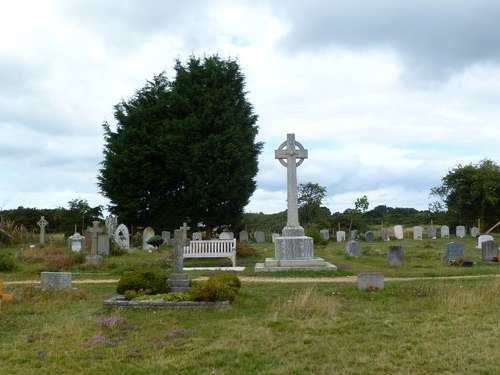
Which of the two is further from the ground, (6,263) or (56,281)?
(6,263)

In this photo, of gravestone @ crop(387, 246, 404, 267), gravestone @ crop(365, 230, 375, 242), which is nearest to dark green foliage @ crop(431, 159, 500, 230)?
gravestone @ crop(365, 230, 375, 242)

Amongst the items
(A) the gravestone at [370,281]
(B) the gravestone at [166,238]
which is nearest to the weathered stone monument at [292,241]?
(A) the gravestone at [370,281]

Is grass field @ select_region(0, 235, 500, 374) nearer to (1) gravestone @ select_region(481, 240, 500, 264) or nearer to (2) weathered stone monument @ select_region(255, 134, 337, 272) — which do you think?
(2) weathered stone monument @ select_region(255, 134, 337, 272)

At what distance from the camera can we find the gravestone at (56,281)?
14.9 meters

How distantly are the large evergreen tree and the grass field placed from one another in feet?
74.1

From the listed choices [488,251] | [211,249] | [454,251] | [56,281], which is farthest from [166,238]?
[56,281]

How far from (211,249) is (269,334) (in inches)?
599

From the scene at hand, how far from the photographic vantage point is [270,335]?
363 inches

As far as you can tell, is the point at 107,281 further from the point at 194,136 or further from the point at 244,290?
the point at 194,136

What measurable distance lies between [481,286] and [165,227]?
2800 cm

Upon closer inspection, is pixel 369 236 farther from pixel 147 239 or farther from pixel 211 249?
pixel 211 249

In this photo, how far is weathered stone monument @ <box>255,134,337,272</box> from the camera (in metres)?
20.6

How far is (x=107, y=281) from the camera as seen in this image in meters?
18.2

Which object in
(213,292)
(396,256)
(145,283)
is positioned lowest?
(213,292)
